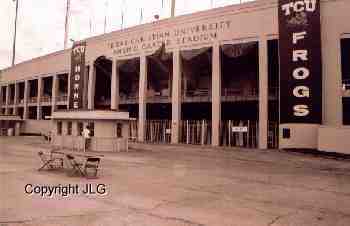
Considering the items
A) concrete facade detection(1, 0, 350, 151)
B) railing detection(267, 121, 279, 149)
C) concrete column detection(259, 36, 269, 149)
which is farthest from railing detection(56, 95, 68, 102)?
railing detection(267, 121, 279, 149)

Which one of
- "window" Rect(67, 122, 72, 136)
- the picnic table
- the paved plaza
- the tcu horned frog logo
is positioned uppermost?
the tcu horned frog logo

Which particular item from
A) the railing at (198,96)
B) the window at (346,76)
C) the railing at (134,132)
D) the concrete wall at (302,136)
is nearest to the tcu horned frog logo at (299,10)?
the window at (346,76)

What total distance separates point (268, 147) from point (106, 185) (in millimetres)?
19926

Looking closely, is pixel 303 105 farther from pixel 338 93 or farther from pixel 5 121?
pixel 5 121

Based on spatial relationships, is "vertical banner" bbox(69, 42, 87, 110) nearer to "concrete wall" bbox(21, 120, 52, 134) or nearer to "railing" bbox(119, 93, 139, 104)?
"railing" bbox(119, 93, 139, 104)

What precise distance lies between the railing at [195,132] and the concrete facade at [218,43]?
0.71 metres

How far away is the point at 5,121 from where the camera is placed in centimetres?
4859

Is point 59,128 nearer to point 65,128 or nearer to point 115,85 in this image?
point 65,128

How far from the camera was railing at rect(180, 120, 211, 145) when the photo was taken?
31.8 metres

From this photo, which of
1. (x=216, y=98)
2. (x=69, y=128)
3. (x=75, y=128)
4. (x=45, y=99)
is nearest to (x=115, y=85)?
(x=69, y=128)

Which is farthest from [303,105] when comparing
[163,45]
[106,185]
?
[106,185]

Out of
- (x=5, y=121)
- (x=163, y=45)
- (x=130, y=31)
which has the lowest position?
(x=5, y=121)

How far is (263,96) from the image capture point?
2794 centimetres

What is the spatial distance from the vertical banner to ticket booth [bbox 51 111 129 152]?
50.5 feet
